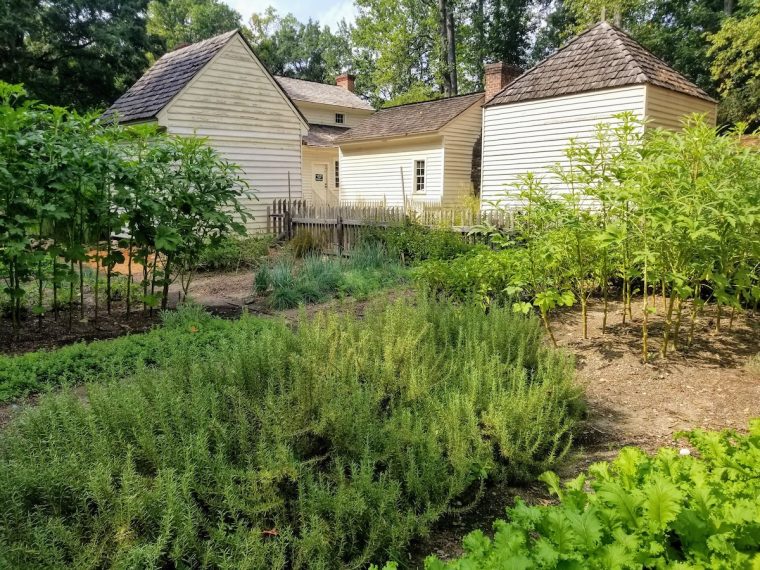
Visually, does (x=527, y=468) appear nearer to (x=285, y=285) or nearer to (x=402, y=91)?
(x=285, y=285)

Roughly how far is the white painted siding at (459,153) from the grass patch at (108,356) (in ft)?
53.6

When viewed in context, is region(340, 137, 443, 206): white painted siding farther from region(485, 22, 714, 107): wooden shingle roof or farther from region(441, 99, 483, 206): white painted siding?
region(485, 22, 714, 107): wooden shingle roof

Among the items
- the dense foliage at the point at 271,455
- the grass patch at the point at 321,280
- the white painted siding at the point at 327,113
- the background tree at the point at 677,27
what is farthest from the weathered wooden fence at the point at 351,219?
the background tree at the point at 677,27

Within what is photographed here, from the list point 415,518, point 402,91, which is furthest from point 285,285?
point 402,91

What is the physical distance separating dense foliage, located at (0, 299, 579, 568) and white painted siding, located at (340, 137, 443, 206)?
1786 centimetres

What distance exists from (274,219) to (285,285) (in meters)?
7.34

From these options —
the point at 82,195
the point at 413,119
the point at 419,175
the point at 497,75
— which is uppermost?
the point at 497,75

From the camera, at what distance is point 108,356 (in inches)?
196

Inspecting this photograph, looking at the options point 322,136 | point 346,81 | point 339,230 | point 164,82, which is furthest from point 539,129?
point 346,81

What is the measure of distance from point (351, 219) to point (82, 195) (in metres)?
7.21

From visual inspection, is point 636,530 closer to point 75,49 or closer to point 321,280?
point 321,280

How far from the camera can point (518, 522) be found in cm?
179

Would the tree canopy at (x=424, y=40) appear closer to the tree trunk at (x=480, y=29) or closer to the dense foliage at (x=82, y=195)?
the tree trunk at (x=480, y=29)

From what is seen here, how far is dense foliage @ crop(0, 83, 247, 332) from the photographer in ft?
18.0
